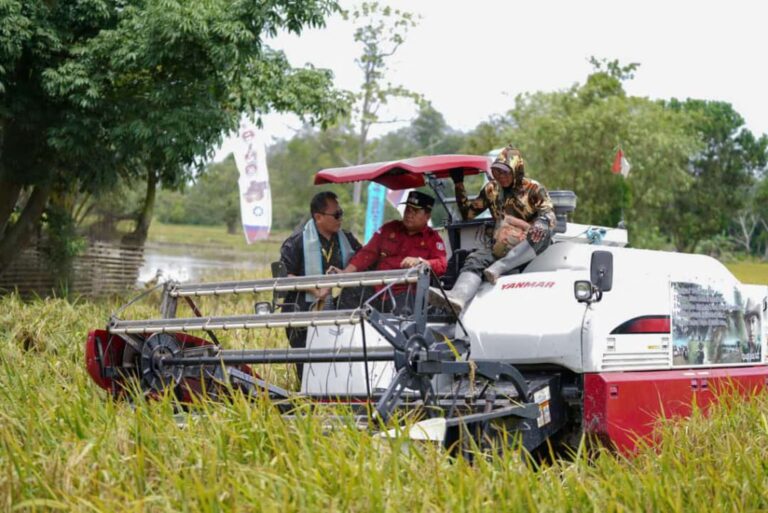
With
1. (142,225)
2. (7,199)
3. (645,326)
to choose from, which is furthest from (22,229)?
(645,326)

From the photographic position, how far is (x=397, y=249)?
332 inches

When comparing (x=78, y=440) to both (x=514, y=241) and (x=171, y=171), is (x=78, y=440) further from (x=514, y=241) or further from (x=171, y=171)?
(x=171, y=171)

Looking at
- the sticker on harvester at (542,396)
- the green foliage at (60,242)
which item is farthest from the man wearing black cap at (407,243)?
the green foliage at (60,242)

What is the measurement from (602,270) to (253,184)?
1770 cm

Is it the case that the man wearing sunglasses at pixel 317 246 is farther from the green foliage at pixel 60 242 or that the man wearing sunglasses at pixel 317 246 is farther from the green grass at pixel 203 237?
the green grass at pixel 203 237

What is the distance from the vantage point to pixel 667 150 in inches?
1654

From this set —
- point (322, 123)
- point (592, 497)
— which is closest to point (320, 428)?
point (592, 497)

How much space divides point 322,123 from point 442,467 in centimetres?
1330

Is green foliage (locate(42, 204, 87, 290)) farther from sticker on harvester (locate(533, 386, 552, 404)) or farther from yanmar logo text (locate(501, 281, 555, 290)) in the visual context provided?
sticker on harvester (locate(533, 386, 552, 404))

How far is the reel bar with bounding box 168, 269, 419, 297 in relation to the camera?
6.85m

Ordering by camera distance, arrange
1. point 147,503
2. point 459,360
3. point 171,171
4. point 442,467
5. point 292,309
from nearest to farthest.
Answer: point 147,503 < point 442,467 < point 459,360 < point 292,309 < point 171,171

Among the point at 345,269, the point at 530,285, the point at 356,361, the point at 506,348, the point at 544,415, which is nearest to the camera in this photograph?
the point at 356,361

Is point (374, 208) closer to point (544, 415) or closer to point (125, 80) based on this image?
point (125, 80)

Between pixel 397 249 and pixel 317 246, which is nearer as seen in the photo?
pixel 397 249
